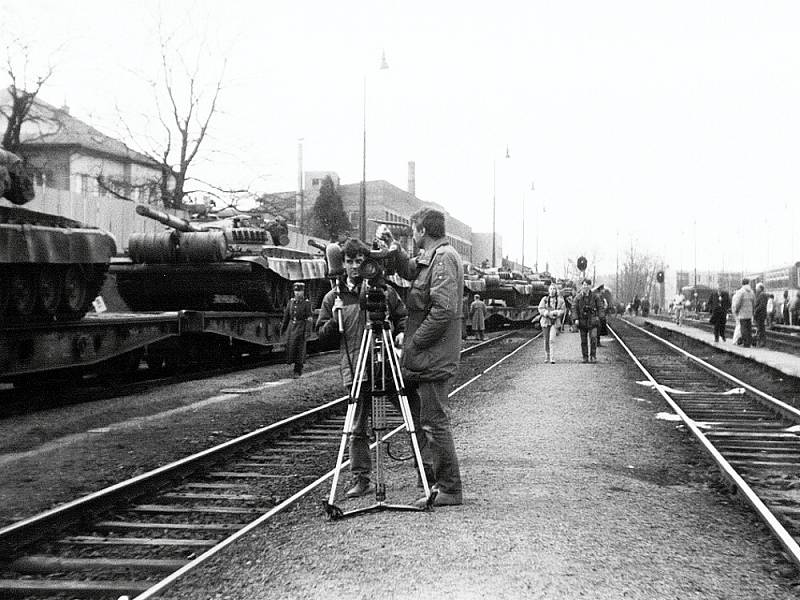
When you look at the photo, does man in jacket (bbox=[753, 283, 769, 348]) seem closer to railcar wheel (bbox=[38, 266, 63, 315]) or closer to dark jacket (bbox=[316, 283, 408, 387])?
railcar wheel (bbox=[38, 266, 63, 315])

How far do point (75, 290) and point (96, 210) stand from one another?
8.85 metres

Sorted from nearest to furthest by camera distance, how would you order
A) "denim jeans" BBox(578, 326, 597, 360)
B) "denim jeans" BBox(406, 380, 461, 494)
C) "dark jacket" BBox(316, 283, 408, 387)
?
"denim jeans" BBox(406, 380, 461, 494)
"dark jacket" BBox(316, 283, 408, 387)
"denim jeans" BBox(578, 326, 597, 360)

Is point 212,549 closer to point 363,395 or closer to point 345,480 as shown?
point 363,395

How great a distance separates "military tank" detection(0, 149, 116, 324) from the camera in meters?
12.6

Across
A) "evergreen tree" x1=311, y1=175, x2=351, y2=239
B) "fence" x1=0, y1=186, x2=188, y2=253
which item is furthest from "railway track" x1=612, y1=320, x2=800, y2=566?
"evergreen tree" x1=311, y1=175, x2=351, y2=239

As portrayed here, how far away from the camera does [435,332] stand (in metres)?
6.05

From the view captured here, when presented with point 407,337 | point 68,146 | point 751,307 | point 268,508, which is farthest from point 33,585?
Answer: point 68,146

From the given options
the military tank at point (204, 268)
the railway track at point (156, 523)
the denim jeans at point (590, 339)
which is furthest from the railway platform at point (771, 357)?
the railway track at point (156, 523)

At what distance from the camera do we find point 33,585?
498 centimetres

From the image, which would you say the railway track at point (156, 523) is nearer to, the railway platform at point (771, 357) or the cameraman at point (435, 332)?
the cameraman at point (435, 332)

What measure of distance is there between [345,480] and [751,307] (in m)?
21.1

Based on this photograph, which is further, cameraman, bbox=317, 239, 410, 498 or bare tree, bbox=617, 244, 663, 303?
bare tree, bbox=617, 244, 663, 303

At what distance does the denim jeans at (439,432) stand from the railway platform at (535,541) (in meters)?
0.21

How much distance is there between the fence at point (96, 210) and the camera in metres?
20.8
